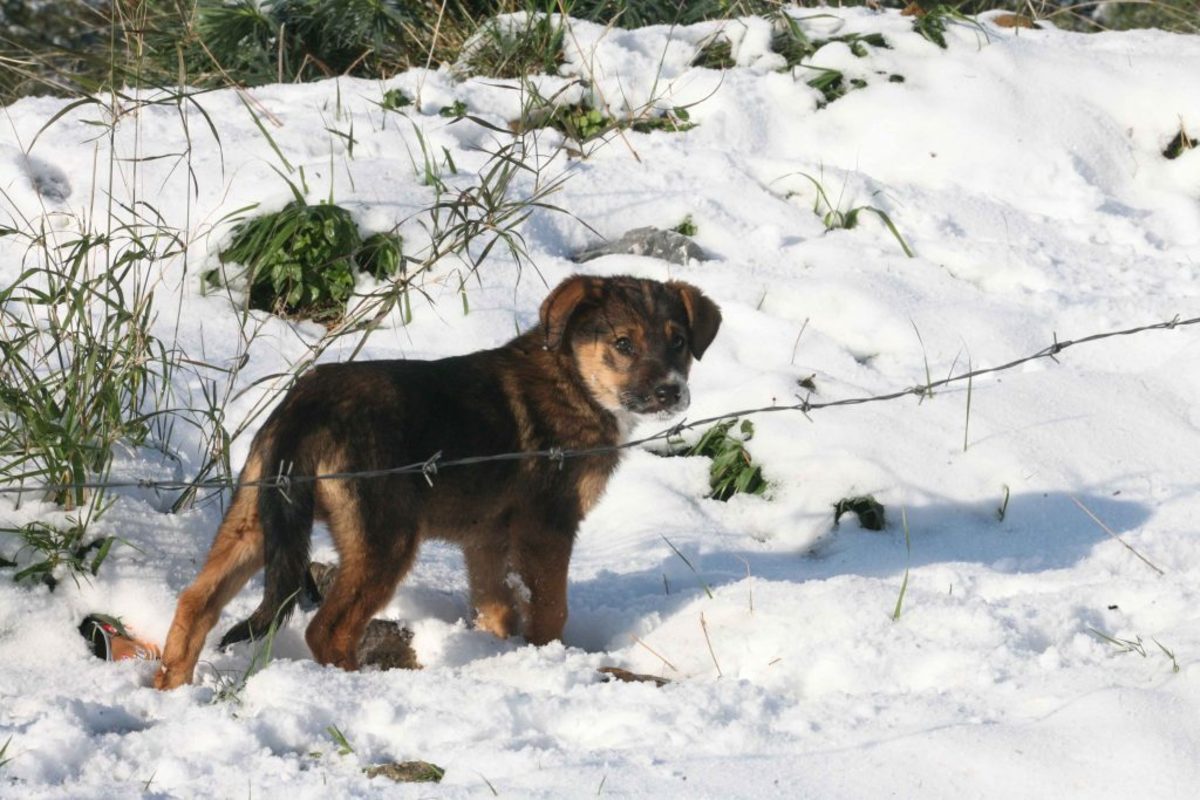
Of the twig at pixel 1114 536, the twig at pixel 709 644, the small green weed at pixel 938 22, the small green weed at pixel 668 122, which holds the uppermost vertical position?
the small green weed at pixel 938 22

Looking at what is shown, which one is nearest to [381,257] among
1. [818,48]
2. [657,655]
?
[657,655]

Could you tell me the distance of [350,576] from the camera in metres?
4.39

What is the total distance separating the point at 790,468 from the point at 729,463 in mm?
249

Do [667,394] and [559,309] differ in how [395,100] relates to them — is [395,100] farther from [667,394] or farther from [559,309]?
[667,394]

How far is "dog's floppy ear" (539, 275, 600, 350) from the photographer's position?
5234 mm

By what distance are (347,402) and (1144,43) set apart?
740 cm

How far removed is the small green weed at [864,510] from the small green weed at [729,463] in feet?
1.17

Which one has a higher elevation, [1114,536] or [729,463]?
[729,463]

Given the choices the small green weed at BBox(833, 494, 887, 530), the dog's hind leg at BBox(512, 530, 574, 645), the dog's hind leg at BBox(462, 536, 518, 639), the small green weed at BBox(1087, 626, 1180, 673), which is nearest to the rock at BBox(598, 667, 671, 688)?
the dog's hind leg at BBox(512, 530, 574, 645)

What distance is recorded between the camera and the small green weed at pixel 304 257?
22.3 feet

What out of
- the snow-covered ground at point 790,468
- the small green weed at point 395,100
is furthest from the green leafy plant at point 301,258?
the small green weed at point 395,100

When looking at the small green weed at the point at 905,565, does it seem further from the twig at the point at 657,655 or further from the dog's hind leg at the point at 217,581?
the dog's hind leg at the point at 217,581

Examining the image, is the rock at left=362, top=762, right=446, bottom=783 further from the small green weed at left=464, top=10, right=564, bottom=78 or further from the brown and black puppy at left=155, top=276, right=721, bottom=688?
the small green weed at left=464, top=10, right=564, bottom=78

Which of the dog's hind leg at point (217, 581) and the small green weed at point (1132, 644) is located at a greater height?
the dog's hind leg at point (217, 581)
